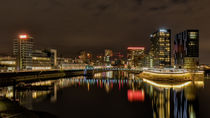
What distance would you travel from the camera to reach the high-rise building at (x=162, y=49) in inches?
6688

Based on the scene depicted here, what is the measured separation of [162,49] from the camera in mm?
170625

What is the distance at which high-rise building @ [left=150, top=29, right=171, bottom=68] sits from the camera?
170 m

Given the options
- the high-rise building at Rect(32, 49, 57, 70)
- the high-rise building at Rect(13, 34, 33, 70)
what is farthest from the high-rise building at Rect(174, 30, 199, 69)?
the high-rise building at Rect(13, 34, 33, 70)

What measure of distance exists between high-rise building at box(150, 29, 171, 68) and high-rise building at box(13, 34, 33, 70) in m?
110

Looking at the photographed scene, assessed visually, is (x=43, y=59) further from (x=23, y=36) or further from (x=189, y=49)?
(x=189, y=49)

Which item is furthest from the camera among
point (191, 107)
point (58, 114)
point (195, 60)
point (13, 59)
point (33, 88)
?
point (195, 60)

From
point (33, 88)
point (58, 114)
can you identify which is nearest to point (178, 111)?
point (58, 114)

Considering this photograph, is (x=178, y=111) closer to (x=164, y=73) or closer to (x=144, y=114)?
(x=144, y=114)

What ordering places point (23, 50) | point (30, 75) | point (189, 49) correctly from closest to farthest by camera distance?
point (30, 75) → point (23, 50) → point (189, 49)

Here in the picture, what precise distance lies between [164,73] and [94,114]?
52127mm

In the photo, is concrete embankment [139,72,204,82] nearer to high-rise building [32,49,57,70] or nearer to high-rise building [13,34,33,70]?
high-rise building [32,49,57,70]

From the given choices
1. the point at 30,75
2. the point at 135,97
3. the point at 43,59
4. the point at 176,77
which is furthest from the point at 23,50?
the point at 135,97

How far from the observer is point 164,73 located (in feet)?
239

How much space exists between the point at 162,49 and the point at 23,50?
116795mm
